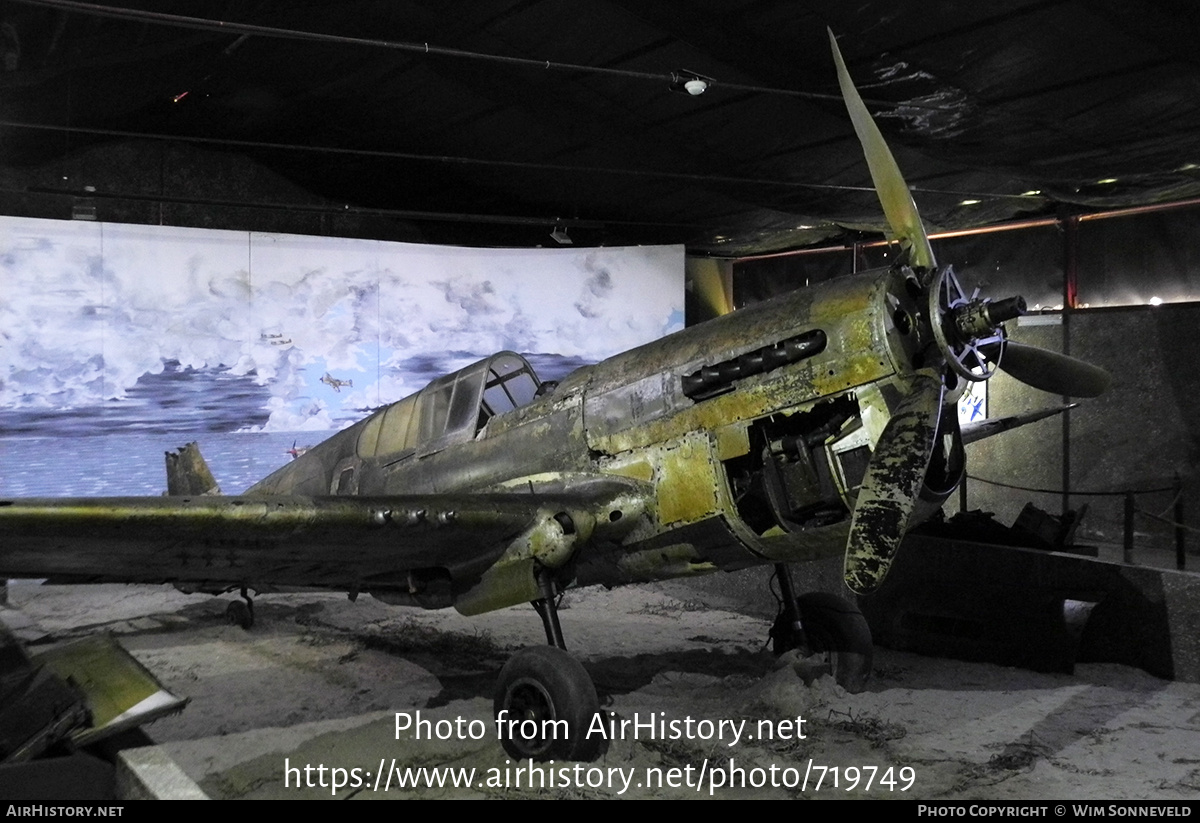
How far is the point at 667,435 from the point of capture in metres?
4.68

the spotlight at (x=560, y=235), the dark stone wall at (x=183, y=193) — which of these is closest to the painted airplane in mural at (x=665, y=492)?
the spotlight at (x=560, y=235)

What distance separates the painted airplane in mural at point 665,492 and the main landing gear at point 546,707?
0.01 meters

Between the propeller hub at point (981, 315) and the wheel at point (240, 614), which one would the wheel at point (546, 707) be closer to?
the propeller hub at point (981, 315)

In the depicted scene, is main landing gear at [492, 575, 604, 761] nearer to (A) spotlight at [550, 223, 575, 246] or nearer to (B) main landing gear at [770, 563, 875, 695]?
(B) main landing gear at [770, 563, 875, 695]

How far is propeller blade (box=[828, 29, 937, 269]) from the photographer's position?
4414 mm

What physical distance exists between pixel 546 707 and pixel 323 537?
4.39 ft

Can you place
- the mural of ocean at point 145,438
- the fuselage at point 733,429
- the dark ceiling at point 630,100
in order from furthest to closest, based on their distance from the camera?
the mural of ocean at point 145,438 < the dark ceiling at point 630,100 < the fuselage at point 733,429

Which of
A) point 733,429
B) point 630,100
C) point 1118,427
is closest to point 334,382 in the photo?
point 630,100

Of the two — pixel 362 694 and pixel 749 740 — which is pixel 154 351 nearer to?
pixel 362 694

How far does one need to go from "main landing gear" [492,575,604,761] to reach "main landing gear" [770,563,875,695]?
1.68 metres

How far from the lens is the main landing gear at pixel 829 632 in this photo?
553 centimetres

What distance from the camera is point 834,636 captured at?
18.6ft

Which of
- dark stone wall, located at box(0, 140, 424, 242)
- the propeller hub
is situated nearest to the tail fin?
dark stone wall, located at box(0, 140, 424, 242)
